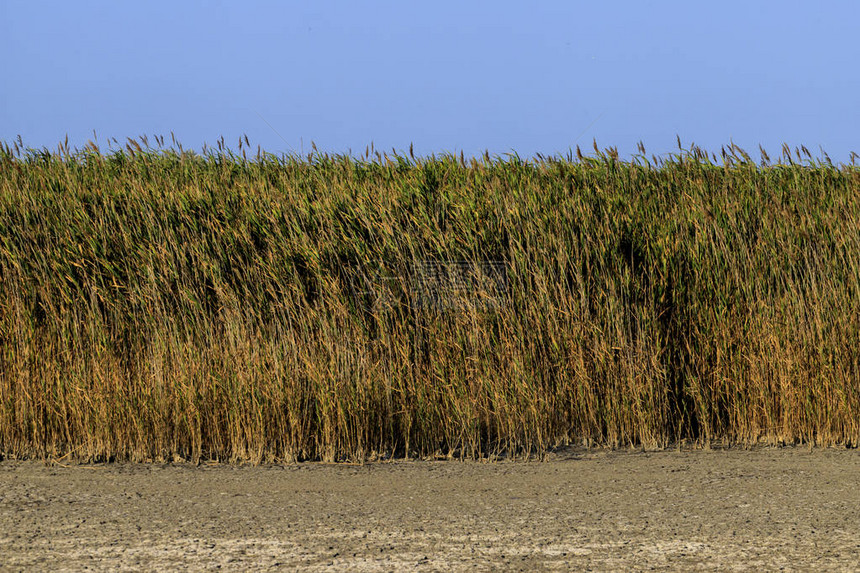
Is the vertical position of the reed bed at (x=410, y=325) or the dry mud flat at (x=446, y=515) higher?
the reed bed at (x=410, y=325)

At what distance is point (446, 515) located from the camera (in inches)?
192

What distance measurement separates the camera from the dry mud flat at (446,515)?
4.14 metres

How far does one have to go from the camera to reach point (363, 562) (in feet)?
13.3

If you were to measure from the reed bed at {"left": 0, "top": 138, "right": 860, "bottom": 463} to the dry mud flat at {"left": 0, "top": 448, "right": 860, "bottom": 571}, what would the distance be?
370mm

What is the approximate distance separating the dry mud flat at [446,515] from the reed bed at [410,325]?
0.37m

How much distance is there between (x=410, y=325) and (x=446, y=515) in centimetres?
240

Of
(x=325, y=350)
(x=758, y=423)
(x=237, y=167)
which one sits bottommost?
(x=758, y=423)

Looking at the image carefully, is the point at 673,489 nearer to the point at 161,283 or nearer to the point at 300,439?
the point at 300,439

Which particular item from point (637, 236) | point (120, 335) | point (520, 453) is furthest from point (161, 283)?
point (637, 236)

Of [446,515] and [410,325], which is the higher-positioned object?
[410,325]

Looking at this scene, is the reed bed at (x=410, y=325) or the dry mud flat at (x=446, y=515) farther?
the reed bed at (x=410, y=325)

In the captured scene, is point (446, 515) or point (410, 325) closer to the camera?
point (446, 515)

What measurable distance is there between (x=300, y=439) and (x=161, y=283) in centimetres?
187

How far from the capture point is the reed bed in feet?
22.0
